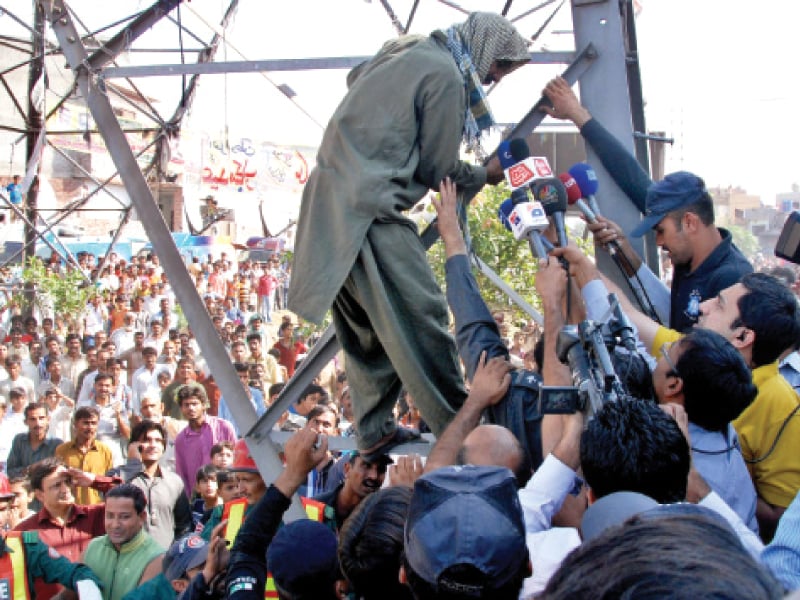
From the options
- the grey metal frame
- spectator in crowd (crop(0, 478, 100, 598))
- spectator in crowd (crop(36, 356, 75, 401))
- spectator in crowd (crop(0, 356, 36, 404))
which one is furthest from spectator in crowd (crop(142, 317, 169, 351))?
the grey metal frame

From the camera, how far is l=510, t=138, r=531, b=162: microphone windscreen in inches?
125

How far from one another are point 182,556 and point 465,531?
10.5 ft

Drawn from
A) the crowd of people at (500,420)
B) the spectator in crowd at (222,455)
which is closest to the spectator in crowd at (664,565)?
the crowd of people at (500,420)

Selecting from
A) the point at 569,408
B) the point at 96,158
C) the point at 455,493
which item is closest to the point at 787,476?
the point at 569,408

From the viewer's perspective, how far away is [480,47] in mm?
3146

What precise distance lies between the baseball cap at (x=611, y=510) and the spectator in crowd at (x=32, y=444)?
6.77 m

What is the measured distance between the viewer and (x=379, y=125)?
3000mm

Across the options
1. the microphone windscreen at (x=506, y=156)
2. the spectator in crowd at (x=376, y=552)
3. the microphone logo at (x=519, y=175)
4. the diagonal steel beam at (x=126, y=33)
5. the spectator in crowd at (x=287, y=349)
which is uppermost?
the diagonal steel beam at (x=126, y=33)

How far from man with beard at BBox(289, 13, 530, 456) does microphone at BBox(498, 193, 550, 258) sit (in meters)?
0.35

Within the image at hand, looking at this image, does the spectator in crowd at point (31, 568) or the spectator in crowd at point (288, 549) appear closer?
the spectator in crowd at point (288, 549)

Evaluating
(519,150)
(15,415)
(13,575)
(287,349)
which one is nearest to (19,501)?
(13,575)

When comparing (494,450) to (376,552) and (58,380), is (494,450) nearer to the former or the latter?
(376,552)

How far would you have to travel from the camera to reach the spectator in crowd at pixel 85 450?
7.35 meters

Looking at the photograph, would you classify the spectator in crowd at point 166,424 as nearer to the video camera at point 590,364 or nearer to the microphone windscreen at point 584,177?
the microphone windscreen at point 584,177
